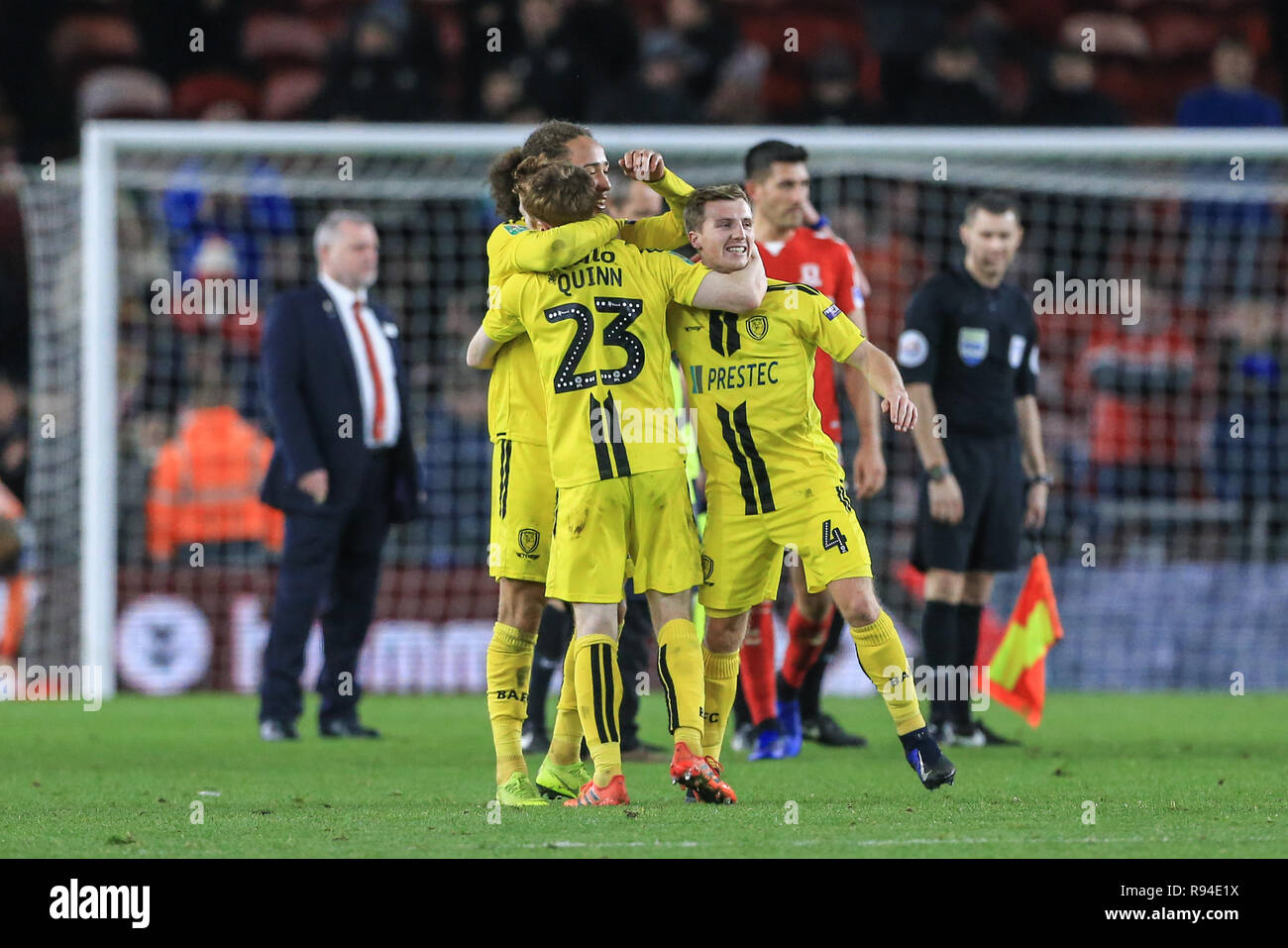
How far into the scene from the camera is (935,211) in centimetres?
1227

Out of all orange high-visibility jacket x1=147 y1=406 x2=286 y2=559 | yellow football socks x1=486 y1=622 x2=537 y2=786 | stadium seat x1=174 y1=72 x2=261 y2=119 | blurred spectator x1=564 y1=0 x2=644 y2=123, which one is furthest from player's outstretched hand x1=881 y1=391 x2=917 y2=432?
stadium seat x1=174 y1=72 x2=261 y2=119

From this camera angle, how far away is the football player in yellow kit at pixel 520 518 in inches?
209

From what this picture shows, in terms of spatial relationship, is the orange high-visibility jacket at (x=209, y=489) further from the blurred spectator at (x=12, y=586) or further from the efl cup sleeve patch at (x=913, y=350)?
the efl cup sleeve patch at (x=913, y=350)

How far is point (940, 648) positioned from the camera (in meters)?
7.43

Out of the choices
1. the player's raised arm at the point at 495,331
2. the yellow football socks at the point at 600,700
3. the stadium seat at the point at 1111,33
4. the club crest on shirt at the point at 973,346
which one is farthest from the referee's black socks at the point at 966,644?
the stadium seat at the point at 1111,33

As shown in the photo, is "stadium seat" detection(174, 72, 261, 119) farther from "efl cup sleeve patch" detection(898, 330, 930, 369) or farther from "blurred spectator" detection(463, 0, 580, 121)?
"efl cup sleeve patch" detection(898, 330, 930, 369)

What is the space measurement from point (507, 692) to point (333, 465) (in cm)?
279

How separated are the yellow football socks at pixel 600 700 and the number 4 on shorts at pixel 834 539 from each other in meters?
0.70

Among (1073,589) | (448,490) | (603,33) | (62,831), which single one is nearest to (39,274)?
(448,490)

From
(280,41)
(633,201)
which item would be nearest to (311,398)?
(633,201)

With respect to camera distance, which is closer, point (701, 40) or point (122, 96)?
point (122, 96)

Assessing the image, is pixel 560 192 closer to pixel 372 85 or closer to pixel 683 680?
pixel 683 680

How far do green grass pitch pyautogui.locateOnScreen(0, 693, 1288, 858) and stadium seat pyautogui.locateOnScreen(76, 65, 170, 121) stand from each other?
21.5 ft

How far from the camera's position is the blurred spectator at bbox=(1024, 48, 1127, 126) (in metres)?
13.3
